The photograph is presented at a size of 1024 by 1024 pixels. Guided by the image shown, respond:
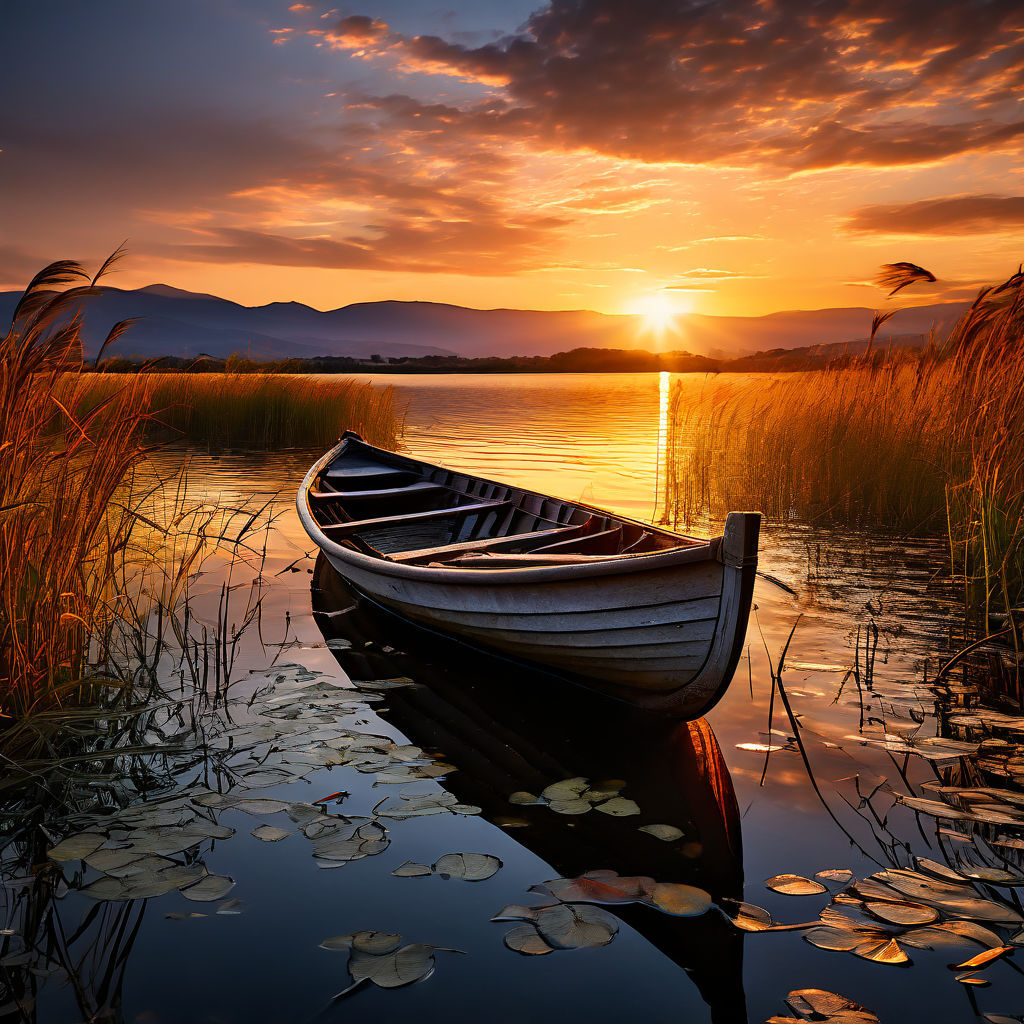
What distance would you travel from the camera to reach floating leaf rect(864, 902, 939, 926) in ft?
8.00

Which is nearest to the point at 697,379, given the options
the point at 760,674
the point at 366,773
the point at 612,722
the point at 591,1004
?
the point at 760,674

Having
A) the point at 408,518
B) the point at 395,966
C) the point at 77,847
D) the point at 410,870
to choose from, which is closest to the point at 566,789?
the point at 410,870

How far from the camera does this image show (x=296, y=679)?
4.79m

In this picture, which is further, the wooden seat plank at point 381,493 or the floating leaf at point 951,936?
the wooden seat plank at point 381,493

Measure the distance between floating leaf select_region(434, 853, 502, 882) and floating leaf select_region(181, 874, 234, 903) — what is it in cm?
75

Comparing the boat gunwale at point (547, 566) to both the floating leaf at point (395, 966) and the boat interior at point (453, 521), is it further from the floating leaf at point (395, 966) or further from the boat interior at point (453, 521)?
the floating leaf at point (395, 966)

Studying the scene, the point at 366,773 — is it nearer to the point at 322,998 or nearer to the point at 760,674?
the point at 322,998

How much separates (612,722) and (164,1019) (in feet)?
8.69

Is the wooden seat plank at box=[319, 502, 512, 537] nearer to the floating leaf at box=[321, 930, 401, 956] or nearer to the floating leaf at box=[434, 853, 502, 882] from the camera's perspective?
the floating leaf at box=[434, 853, 502, 882]

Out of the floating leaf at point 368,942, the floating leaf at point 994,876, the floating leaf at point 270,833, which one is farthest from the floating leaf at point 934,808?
the floating leaf at point 270,833

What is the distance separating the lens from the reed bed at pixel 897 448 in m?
5.38

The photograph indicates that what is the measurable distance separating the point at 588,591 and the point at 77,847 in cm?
252

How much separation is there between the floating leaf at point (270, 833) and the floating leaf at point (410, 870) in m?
0.52

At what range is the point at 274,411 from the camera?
55.0 ft
